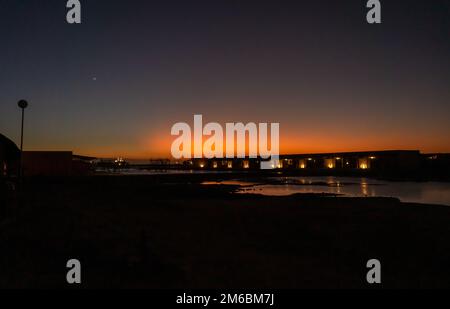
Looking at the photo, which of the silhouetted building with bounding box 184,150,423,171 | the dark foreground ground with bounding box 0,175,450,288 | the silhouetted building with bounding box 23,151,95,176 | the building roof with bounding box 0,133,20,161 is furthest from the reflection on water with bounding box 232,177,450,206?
the silhouetted building with bounding box 184,150,423,171

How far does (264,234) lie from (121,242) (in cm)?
552

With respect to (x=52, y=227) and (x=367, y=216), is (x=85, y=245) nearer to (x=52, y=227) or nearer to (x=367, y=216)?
(x=52, y=227)

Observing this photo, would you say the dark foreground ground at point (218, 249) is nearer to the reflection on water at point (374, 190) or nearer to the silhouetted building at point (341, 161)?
the reflection on water at point (374, 190)

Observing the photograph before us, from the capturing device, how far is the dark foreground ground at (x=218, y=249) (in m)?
7.91

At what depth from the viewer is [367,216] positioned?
18.4 metres

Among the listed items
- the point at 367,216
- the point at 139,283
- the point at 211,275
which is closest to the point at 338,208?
the point at 367,216

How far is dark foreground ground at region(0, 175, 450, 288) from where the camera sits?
7.91m

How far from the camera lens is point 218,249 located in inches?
422

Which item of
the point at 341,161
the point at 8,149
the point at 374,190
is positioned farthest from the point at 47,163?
the point at 341,161

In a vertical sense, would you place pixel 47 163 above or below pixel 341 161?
below

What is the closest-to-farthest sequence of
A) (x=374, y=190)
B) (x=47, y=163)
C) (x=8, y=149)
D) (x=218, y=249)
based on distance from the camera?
(x=218, y=249) → (x=8, y=149) → (x=374, y=190) → (x=47, y=163)

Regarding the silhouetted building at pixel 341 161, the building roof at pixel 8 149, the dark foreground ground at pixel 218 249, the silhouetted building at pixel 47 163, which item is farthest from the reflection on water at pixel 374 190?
the silhouetted building at pixel 341 161

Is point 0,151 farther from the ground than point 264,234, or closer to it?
farther from the ground

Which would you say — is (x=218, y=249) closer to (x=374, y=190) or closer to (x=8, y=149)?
(x=8, y=149)
